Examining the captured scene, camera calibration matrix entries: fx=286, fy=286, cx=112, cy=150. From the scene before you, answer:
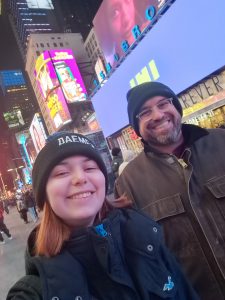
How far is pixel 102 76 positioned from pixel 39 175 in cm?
1367

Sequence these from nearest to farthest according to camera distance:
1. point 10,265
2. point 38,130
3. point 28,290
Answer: point 28,290 < point 10,265 < point 38,130

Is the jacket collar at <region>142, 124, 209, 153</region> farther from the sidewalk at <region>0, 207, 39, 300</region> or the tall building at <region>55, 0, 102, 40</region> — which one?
the tall building at <region>55, 0, 102, 40</region>

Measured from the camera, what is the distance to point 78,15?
90.2m

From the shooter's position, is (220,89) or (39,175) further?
(220,89)

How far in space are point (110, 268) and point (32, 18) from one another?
421 ft

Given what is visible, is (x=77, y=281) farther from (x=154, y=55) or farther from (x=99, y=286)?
(x=154, y=55)

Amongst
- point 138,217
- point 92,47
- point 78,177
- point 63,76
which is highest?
point 92,47

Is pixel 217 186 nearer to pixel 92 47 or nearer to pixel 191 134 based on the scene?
pixel 191 134

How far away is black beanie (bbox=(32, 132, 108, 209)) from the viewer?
1.49m

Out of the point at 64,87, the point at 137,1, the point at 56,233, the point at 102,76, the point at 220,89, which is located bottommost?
the point at 56,233

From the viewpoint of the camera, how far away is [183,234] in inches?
82.9

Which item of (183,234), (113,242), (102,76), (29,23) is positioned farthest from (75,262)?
(29,23)

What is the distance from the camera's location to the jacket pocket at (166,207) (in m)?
2.13

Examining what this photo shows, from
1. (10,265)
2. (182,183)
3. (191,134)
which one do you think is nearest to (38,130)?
(10,265)
